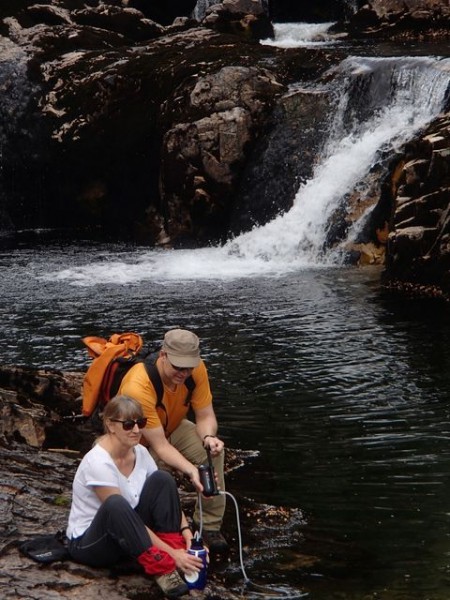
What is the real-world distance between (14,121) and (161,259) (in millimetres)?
8742

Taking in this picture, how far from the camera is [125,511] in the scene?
6.78 m

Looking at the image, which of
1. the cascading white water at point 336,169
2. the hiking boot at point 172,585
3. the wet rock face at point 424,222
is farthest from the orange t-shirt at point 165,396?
the cascading white water at point 336,169

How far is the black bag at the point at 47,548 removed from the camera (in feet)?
23.0

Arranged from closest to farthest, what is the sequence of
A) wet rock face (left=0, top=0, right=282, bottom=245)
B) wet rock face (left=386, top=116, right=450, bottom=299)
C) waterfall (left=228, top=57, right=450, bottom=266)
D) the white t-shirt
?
the white t-shirt → wet rock face (left=386, top=116, right=450, bottom=299) → waterfall (left=228, top=57, right=450, bottom=266) → wet rock face (left=0, top=0, right=282, bottom=245)

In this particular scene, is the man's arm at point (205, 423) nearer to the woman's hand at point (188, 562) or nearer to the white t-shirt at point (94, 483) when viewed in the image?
the white t-shirt at point (94, 483)

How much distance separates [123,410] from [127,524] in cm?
75

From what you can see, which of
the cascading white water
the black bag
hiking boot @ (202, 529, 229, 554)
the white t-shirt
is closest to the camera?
the white t-shirt

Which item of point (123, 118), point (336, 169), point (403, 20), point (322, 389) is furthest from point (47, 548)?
point (403, 20)

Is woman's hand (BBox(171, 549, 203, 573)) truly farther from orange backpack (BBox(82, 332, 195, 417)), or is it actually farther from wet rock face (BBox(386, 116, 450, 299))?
wet rock face (BBox(386, 116, 450, 299))

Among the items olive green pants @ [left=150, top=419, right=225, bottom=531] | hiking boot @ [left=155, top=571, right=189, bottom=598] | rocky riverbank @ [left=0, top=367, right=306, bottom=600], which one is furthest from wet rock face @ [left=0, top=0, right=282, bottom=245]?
hiking boot @ [left=155, top=571, right=189, bottom=598]

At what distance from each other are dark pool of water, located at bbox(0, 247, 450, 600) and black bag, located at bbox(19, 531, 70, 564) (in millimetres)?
1550

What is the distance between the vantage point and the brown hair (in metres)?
6.86

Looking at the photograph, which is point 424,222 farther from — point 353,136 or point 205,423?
point 205,423

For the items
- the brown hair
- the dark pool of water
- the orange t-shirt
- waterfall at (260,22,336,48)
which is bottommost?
the dark pool of water
